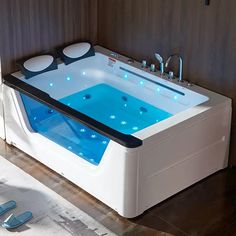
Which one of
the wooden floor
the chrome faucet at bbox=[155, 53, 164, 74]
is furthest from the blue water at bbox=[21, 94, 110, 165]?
the chrome faucet at bbox=[155, 53, 164, 74]

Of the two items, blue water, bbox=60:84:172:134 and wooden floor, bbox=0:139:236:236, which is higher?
blue water, bbox=60:84:172:134

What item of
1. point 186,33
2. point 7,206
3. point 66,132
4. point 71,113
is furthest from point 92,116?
point 7,206

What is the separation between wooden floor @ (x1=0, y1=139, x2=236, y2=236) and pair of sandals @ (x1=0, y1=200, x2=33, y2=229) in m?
0.33

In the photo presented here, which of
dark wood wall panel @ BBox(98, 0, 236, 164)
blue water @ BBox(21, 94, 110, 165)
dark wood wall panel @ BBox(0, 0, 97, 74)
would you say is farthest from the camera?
dark wood wall panel @ BBox(0, 0, 97, 74)

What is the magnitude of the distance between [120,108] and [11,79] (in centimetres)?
83

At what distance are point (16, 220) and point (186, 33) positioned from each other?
1726 millimetres

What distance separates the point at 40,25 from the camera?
16.2 feet

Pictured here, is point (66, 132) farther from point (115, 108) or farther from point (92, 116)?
point (115, 108)

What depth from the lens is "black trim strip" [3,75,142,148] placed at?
156 inches

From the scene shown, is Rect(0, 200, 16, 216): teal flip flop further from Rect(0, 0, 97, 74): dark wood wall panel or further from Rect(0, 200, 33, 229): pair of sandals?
Rect(0, 0, 97, 74): dark wood wall panel

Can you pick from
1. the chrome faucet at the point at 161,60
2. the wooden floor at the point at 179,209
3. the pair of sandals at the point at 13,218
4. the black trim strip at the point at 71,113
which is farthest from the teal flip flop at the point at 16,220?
the chrome faucet at the point at 161,60

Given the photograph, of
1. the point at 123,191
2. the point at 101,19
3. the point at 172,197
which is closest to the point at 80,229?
the point at 123,191

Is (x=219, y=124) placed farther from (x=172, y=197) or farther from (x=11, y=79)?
(x=11, y=79)

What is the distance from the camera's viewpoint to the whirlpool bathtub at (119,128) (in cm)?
410
